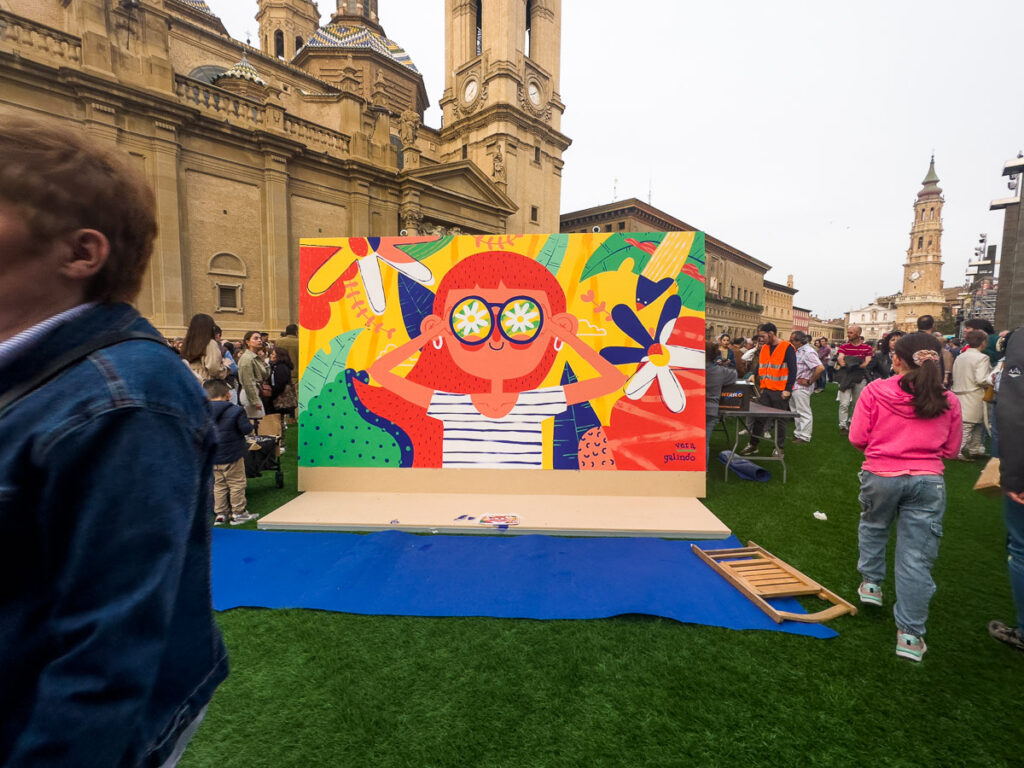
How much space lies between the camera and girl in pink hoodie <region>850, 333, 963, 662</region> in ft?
9.52

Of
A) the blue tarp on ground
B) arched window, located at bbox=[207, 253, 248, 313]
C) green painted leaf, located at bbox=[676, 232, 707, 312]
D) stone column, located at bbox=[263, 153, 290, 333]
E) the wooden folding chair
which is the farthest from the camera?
stone column, located at bbox=[263, 153, 290, 333]

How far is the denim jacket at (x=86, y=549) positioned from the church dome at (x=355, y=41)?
117ft

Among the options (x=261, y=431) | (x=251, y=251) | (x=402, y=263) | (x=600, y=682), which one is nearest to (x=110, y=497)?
(x=600, y=682)

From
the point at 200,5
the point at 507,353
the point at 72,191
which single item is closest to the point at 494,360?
the point at 507,353

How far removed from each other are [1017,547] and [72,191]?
433 cm

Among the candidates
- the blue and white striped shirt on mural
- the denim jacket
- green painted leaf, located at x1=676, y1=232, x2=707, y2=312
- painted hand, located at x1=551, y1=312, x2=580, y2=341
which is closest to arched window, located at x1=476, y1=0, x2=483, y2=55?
green painted leaf, located at x1=676, y1=232, x2=707, y2=312

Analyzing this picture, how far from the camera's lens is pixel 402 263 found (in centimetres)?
593

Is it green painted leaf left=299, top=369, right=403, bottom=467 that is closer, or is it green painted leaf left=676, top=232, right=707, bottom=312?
green painted leaf left=676, top=232, right=707, bottom=312

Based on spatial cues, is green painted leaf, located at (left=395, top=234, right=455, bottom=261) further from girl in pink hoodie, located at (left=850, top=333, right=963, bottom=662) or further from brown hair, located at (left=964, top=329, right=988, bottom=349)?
brown hair, located at (left=964, top=329, right=988, bottom=349)

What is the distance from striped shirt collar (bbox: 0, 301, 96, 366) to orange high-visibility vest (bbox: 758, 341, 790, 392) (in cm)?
844

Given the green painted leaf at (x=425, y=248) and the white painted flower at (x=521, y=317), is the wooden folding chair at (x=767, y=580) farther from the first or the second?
the green painted leaf at (x=425, y=248)

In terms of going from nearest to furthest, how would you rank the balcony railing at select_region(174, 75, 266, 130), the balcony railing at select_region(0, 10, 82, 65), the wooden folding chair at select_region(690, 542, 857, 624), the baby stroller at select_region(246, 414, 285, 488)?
1. the wooden folding chair at select_region(690, 542, 857, 624)
2. the baby stroller at select_region(246, 414, 285, 488)
3. the balcony railing at select_region(0, 10, 82, 65)
4. the balcony railing at select_region(174, 75, 266, 130)

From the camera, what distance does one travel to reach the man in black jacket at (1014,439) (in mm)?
2578

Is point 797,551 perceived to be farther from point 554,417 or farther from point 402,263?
point 402,263
